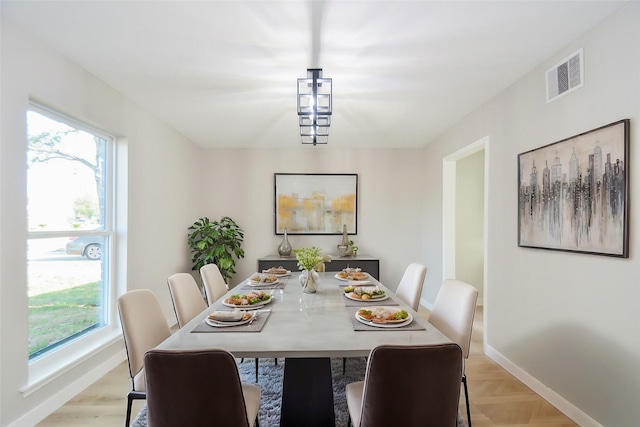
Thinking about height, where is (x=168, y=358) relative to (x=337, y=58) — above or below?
below

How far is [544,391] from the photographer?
232 centimetres

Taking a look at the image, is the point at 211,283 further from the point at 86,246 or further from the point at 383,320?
the point at 383,320

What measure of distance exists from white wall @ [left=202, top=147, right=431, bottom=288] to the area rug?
7.64 feet

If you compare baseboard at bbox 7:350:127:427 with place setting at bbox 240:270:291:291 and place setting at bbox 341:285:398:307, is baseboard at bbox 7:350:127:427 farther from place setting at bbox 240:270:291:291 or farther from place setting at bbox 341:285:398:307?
place setting at bbox 341:285:398:307

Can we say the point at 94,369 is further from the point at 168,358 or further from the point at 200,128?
the point at 200,128

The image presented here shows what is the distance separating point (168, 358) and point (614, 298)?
233 cm

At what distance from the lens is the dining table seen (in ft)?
4.53

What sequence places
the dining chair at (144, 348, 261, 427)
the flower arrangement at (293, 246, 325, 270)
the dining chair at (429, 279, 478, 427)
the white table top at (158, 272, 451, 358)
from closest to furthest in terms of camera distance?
1. the dining chair at (144, 348, 261, 427)
2. the white table top at (158, 272, 451, 358)
3. the dining chair at (429, 279, 478, 427)
4. the flower arrangement at (293, 246, 325, 270)

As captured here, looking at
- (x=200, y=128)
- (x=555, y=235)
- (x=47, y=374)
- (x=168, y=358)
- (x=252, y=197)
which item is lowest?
(x=47, y=374)

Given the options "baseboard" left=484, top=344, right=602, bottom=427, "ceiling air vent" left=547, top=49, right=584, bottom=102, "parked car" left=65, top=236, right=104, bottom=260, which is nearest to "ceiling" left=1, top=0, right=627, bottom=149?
"ceiling air vent" left=547, top=49, right=584, bottom=102

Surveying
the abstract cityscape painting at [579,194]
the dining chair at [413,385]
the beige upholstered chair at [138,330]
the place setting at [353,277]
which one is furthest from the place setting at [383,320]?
the abstract cityscape painting at [579,194]

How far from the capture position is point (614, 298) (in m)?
1.82

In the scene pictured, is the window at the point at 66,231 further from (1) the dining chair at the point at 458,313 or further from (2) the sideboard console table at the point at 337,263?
(1) the dining chair at the point at 458,313

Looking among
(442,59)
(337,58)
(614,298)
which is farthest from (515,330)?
(337,58)
